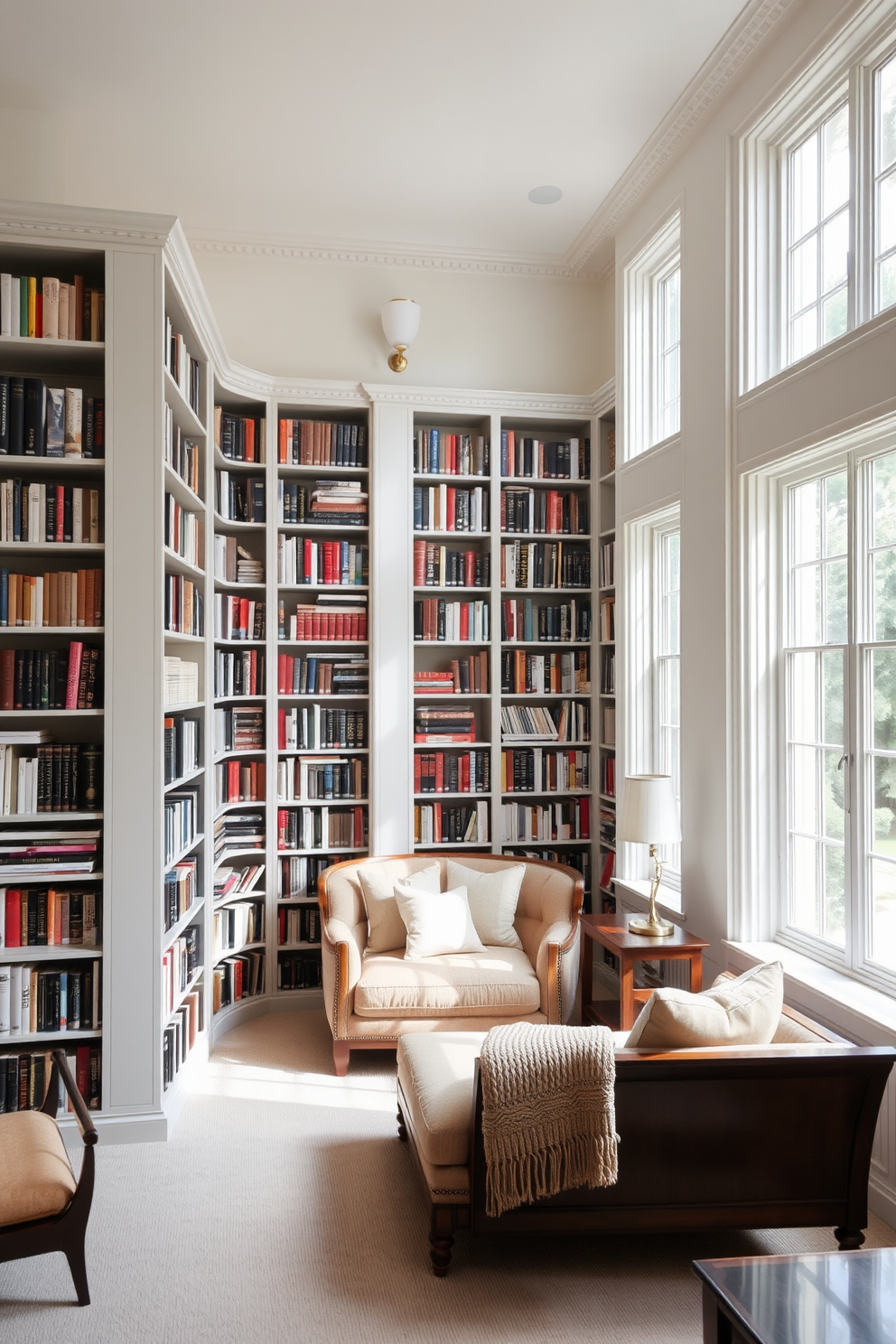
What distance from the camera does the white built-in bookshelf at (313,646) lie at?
3941mm

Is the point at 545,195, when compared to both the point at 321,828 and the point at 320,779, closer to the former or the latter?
the point at 320,779

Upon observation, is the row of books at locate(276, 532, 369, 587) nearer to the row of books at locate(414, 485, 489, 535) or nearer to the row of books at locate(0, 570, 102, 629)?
the row of books at locate(414, 485, 489, 535)

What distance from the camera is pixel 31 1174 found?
2480 millimetres

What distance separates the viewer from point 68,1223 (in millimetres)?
2463

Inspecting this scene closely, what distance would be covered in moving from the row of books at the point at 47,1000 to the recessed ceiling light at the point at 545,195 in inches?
154

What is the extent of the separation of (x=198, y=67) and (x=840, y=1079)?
4.06 metres

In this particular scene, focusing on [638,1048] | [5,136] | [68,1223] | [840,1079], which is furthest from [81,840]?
[5,136]

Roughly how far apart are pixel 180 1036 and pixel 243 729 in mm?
1574

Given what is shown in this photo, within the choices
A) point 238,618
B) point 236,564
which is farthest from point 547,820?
point 236,564

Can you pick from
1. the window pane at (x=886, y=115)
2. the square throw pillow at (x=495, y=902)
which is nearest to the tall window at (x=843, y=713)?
the window pane at (x=886, y=115)

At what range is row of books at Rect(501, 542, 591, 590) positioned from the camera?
5.17 meters

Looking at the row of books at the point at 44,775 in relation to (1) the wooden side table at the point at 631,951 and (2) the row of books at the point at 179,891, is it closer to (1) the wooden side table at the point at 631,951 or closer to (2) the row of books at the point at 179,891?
(2) the row of books at the point at 179,891

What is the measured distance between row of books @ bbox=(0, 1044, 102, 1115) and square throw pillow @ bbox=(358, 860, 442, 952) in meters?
1.32

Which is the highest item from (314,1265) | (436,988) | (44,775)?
Result: (44,775)
